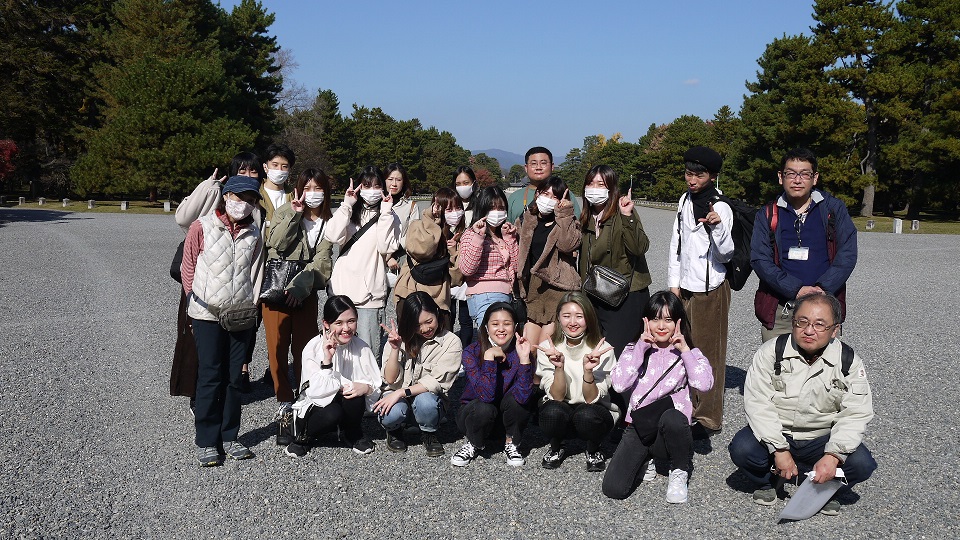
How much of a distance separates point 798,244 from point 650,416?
149 centimetres

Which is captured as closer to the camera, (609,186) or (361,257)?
(609,186)

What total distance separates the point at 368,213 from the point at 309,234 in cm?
45

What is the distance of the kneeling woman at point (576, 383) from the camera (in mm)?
4184

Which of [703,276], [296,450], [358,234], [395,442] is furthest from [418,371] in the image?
[703,276]

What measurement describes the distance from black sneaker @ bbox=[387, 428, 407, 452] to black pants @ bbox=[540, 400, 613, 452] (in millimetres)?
923

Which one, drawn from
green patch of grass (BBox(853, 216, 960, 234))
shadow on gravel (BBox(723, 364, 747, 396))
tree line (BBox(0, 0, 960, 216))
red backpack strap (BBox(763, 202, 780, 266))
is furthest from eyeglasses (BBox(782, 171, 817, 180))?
tree line (BBox(0, 0, 960, 216))

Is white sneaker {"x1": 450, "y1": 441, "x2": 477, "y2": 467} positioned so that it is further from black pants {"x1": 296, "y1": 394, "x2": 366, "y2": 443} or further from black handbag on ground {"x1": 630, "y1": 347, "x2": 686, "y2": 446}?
black handbag on ground {"x1": 630, "y1": 347, "x2": 686, "y2": 446}

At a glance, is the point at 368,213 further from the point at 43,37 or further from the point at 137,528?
the point at 43,37

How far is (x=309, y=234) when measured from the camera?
513 centimetres

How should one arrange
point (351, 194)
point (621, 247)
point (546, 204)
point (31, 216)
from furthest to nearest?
point (31, 216), point (351, 194), point (546, 204), point (621, 247)

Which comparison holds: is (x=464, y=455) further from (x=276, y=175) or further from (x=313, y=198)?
(x=276, y=175)

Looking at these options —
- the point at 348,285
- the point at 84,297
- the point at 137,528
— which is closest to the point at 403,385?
the point at 348,285

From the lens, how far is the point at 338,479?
4.09m

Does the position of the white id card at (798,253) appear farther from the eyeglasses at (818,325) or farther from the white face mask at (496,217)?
the white face mask at (496,217)
